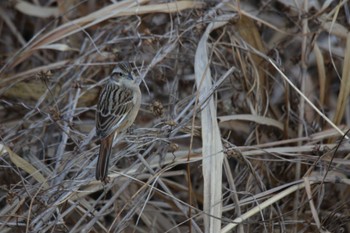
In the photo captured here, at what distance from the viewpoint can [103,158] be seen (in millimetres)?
3033

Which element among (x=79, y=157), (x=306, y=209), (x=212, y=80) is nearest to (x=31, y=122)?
(x=79, y=157)

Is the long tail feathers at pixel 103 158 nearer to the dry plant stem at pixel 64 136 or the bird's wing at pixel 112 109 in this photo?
the bird's wing at pixel 112 109

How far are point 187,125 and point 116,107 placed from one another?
348 millimetres

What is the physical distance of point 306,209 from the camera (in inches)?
135

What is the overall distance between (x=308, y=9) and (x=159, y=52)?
3.04 feet

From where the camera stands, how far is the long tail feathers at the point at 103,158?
9.82 feet

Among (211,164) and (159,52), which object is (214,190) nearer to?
(211,164)

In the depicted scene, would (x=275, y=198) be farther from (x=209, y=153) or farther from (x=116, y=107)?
(x=116, y=107)

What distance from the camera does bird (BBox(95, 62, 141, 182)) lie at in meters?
3.12

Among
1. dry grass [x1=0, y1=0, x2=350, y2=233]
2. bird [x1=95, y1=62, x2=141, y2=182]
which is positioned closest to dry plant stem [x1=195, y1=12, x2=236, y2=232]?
dry grass [x1=0, y1=0, x2=350, y2=233]

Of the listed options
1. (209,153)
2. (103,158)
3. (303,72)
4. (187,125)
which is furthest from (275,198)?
(303,72)

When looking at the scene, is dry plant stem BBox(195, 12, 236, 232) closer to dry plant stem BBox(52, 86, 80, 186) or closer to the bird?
the bird

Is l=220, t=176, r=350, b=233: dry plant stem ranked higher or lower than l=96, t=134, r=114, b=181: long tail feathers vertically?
lower

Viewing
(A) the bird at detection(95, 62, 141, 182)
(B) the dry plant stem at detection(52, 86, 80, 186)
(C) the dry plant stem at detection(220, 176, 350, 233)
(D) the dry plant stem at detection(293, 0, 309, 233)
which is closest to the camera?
(C) the dry plant stem at detection(220, 176, 350, 233)
